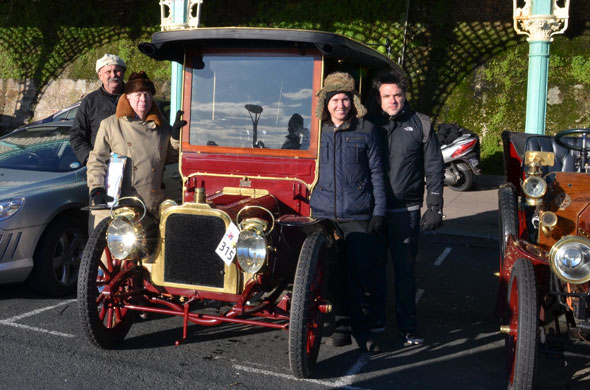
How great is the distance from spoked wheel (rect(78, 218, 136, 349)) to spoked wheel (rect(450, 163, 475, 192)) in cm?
791

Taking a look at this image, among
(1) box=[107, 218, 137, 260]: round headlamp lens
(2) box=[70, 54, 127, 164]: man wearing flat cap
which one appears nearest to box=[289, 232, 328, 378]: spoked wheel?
(1) box=[107, 218, 137, 260]: round headlamp lens

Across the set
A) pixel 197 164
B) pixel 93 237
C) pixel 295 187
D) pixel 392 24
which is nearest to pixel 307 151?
pixel 295 187

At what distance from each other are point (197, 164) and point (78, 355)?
1548mm

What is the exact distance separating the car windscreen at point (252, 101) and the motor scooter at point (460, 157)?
7.02m

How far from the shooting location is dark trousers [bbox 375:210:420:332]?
15.3 feet

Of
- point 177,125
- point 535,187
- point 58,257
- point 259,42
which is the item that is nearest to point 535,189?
point 535,187

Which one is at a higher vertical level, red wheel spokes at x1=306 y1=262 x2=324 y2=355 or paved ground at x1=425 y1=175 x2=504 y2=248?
paved ground at x1=425 y1=175 x2=504 y2=248

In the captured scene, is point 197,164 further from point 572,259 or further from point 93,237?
point 572,259

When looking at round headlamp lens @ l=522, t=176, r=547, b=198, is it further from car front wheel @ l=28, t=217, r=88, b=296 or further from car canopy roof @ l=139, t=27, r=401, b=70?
car front wheel @ l=28, t=217, r=88, b=296

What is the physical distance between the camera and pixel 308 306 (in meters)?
3.73

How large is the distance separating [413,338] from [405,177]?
117cm

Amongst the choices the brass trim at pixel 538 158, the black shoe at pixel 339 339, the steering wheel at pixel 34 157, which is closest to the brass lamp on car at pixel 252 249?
the black shoe at pixel 339 339

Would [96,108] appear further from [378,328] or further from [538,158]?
[538,158]

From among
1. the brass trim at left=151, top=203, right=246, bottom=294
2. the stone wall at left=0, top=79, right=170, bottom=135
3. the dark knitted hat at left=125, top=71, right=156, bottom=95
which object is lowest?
the brass trim at left=151, top=203, right=246, bottom=294
